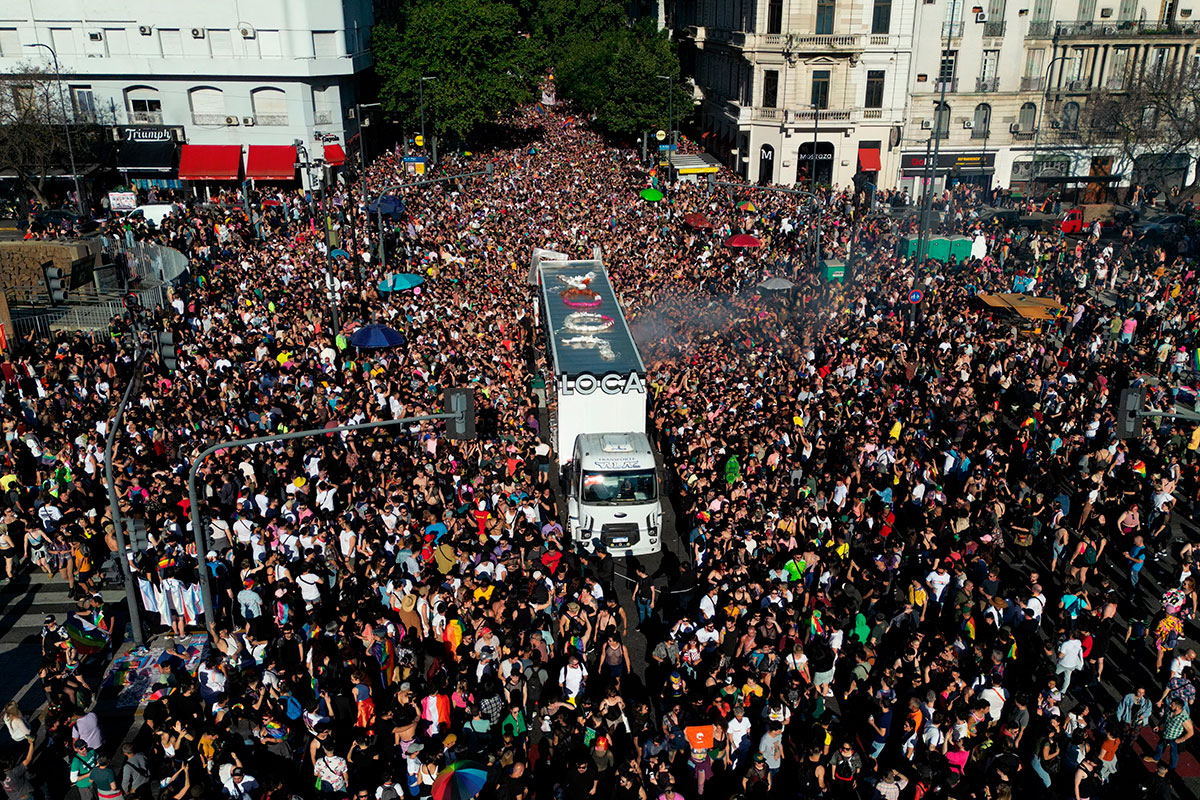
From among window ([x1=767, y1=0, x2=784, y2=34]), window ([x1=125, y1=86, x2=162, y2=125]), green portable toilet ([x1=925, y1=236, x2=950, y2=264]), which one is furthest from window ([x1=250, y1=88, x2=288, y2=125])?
green portable toilet ([x1=925, y1=236, x2=950, y2=264])

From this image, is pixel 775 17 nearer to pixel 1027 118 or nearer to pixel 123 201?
pixel 1027 118

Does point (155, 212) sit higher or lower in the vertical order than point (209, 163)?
lower

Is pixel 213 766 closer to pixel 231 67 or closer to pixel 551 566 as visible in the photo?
pixel 551 566

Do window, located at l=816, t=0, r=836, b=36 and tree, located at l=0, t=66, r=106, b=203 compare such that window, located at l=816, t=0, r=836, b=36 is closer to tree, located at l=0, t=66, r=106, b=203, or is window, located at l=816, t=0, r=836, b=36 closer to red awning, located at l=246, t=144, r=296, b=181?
red awning, located at l=246, t=144, r=296, b=181


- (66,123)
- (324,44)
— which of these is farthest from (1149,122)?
(66,123)

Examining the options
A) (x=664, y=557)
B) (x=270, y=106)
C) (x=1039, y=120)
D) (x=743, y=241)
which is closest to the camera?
(x=664, y=557)

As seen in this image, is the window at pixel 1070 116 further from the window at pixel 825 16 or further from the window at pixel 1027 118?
the window at pixel 825 16

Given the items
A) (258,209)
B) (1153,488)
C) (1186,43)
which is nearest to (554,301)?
(1153,488)

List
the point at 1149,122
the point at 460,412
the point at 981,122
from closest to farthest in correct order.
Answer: the point at 460,412 < the point at 1149,122 < the point at 981,122

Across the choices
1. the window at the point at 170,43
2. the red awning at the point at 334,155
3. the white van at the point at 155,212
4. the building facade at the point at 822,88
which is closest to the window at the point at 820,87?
the building facade at the point at 822,88
